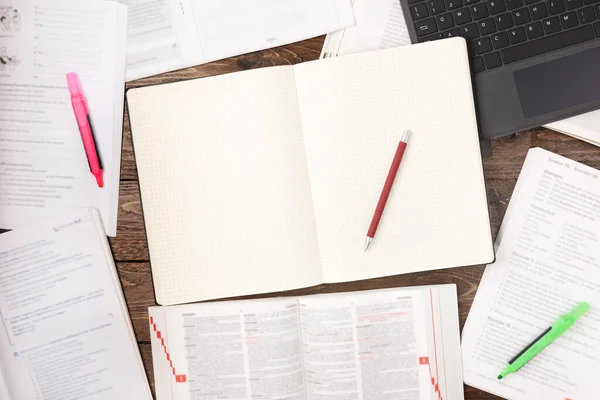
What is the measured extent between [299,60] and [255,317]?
338 millimetres

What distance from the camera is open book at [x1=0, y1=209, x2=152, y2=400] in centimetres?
76

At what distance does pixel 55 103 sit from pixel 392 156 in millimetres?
437

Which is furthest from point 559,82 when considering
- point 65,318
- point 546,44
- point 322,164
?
point 65,318

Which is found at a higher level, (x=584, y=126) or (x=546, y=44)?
(x=546, y=44)

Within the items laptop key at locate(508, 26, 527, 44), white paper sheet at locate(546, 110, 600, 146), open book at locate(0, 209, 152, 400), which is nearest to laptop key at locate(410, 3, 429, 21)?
laptop key at locate(508, 26, 527, 44)

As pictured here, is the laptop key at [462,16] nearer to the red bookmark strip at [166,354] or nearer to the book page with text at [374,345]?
the book page with text at [374,345]

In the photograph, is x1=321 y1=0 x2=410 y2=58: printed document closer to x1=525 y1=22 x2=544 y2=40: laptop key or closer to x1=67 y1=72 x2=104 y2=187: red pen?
x1=525 y1=22 x2=544 y2=40: laptop key

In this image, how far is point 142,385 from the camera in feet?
2.54

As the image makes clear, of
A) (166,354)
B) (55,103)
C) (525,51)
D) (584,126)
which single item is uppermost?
(55,103)

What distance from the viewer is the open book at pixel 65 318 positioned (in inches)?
29.9

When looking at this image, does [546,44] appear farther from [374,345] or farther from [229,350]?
[229,350]

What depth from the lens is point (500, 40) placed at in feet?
2.35

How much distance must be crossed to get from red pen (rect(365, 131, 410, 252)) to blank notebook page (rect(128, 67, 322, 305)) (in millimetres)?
73

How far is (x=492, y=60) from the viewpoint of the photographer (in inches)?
28.3
